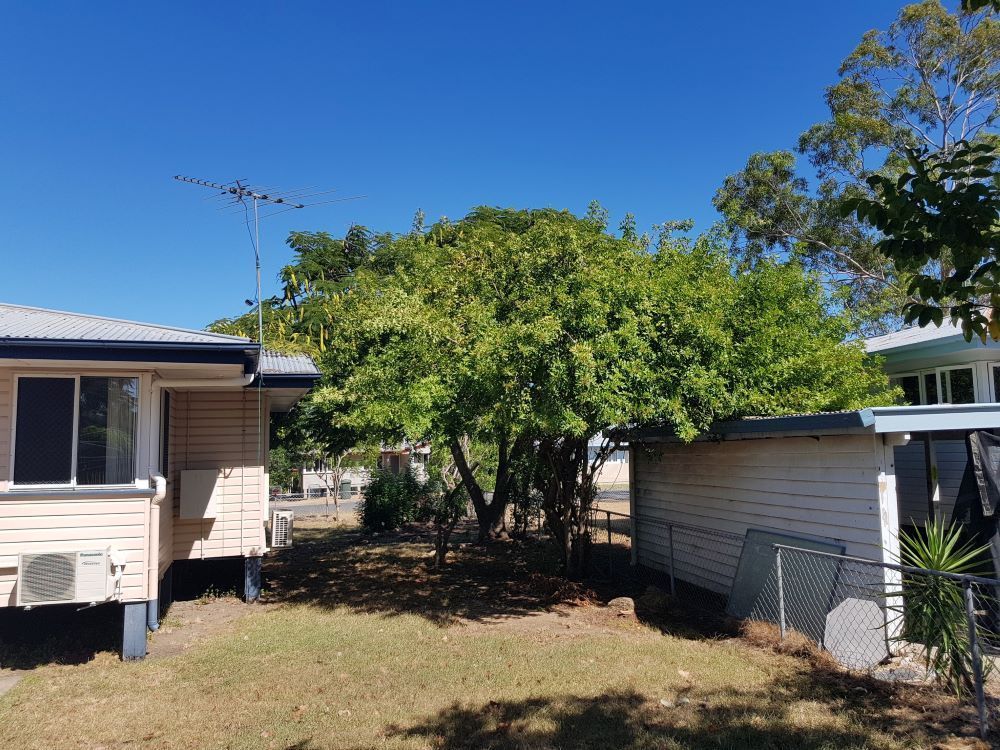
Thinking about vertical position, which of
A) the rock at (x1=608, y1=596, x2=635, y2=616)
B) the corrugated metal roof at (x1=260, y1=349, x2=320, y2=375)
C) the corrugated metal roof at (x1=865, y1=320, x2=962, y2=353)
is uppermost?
the corrugated metal roof at (x1=865, y1=320, x2=962, y2=353)

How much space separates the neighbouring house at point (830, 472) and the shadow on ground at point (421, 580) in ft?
6.58

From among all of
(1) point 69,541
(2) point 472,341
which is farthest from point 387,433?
(1) point 69,541

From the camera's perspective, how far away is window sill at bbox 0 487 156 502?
7172 millimetres

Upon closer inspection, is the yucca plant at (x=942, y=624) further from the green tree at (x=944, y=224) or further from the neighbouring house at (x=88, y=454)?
the neighbouring house at (x=88, y=454)

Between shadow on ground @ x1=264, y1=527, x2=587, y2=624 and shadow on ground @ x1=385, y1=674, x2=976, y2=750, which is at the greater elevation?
shadow on ground @ x1=385, y1=674, x2=976, y2=750

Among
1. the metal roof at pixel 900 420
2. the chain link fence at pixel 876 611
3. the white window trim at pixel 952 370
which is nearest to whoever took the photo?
the chain link fence at pixel 876 611

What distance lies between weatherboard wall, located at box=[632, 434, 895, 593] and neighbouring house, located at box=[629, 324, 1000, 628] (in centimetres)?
2

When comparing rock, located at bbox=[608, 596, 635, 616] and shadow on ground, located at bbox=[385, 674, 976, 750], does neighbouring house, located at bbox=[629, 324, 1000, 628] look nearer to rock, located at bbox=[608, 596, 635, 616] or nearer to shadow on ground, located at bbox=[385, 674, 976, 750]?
rock, located at bbox=[608, 596, 635, 616]

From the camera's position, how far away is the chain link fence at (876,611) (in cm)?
556

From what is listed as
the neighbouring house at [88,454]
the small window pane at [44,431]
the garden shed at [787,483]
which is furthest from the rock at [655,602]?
the small window pane at [44,431]

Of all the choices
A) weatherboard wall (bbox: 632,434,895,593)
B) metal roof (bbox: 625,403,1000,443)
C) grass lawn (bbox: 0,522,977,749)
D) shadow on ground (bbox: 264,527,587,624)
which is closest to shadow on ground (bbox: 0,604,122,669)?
grass lawn (bbox: 0,522,977,749)

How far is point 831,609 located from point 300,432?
12549 millimetres

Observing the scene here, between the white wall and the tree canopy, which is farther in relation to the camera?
the white wall

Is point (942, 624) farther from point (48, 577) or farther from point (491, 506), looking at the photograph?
point (491, 506)
